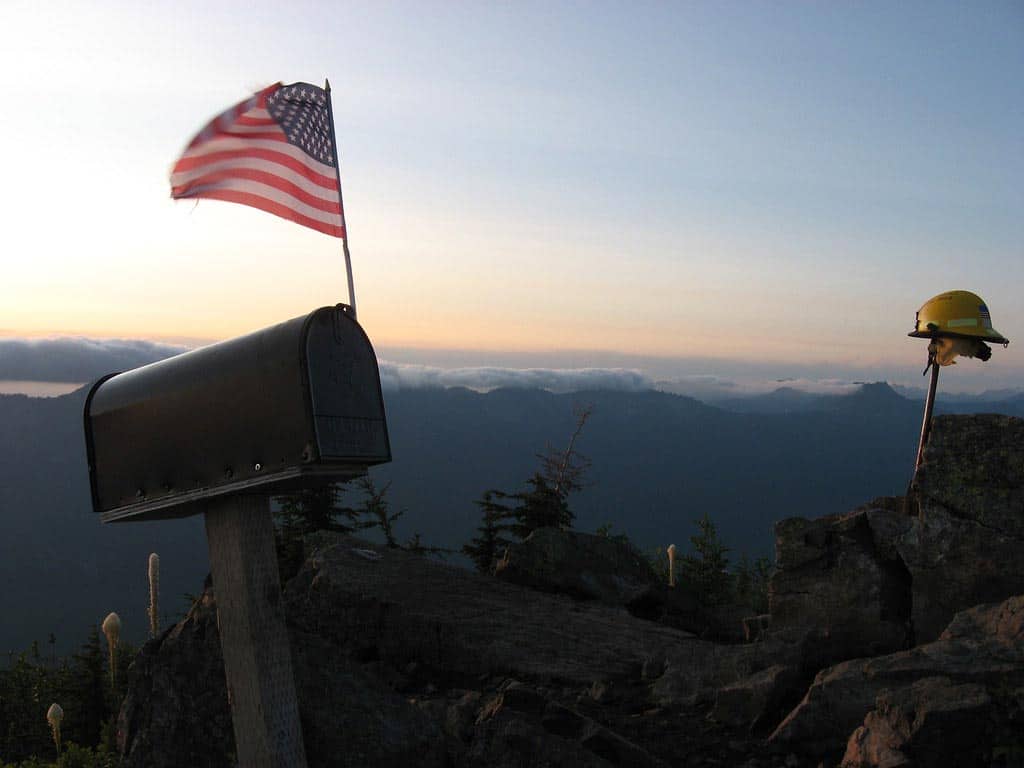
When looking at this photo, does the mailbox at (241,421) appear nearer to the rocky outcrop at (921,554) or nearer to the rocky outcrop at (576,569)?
the rocky outcrop at (921,554)

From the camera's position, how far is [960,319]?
13.2m

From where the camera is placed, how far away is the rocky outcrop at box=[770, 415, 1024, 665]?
37.4 feet

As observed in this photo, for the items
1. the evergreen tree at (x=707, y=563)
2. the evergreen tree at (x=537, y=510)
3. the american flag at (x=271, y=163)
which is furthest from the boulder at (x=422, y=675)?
the evergreen tree at (x=707, y=563)

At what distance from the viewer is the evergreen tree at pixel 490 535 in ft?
64.1

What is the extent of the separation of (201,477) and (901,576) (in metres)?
9.24

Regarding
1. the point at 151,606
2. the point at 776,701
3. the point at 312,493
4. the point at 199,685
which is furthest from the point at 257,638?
the point at 312,493

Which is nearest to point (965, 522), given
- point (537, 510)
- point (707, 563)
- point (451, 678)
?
point (451, 678)

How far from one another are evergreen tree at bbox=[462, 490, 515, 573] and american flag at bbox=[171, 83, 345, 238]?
11809 millimetres

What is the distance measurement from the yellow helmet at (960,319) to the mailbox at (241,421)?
10.1m

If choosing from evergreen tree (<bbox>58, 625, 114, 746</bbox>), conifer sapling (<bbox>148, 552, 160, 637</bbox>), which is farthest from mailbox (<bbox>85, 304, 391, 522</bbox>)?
evergreen tree (<bbox>58, 625, 114, 746</bbox>)

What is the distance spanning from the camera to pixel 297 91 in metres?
8.71

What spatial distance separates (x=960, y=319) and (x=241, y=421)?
10.9 meters

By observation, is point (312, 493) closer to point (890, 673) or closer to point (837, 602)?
point (837, 602)

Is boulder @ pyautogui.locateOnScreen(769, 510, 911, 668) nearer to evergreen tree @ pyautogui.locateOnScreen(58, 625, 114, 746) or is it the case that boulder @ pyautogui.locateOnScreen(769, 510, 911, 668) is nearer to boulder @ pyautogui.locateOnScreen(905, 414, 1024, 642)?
boulder @ pyautogui.locateOnScreen(905, 414, 1024, 642)
